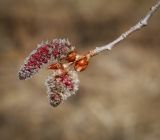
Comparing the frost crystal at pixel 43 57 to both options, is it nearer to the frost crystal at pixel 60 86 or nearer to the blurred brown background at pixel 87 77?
the frost crystal at pixel 60 86

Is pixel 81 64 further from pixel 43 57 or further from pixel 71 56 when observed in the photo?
pixel 43 57

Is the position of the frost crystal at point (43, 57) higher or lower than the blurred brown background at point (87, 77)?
lower

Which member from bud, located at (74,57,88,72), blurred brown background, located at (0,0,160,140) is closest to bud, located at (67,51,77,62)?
bud, located at (74,57,88,72)

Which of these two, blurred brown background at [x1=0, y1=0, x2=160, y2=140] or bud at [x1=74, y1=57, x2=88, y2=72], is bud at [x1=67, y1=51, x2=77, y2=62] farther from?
blurred brown background at [x1=0, y1=0, x2=160, y2=140]

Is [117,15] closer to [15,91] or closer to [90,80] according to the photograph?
[90,80]

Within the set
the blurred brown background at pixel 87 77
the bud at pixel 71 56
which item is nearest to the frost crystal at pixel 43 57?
the bud at pixel 71 56

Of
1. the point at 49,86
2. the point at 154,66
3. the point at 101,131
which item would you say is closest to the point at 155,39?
the point at 154,66

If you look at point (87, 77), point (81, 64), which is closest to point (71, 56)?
point (81, 64)
